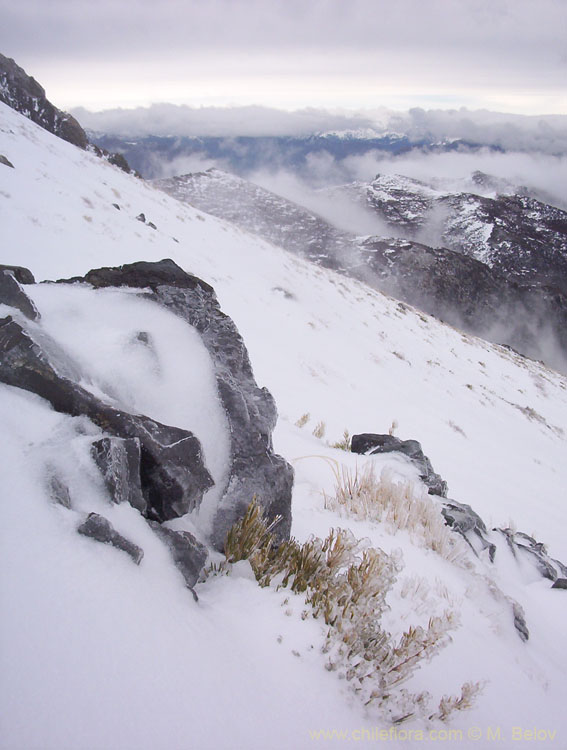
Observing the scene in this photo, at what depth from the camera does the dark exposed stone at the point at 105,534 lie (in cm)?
157

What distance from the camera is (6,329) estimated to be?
6.87 feet

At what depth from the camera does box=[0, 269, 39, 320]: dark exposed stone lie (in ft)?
7.79

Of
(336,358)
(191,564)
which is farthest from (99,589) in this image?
(336,358)

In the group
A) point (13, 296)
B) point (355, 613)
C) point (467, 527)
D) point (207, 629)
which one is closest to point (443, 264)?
point (467, 527)

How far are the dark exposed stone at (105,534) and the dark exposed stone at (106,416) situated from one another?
0.40 m

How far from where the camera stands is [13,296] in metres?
2.39

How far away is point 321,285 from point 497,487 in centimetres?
1256

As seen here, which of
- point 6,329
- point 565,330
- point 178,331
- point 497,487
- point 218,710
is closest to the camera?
point 218,710

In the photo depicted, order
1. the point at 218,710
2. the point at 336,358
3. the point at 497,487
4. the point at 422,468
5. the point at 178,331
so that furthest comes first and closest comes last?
1. the point at 336,358
2. the point at 497,487
3. the point at 422,468
4. the point at 178,331
5. the point at 218,710

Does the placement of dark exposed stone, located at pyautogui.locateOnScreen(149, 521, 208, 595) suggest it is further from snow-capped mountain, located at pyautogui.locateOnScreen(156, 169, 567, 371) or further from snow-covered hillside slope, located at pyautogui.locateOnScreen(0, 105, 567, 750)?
snow-capped mountain, located at pyautogui.locateOnScreen(156, 169, 567, 371)

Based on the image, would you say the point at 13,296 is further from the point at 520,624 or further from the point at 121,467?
the point at 520,624

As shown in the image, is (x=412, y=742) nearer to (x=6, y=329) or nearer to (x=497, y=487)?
(x=6, y=329)

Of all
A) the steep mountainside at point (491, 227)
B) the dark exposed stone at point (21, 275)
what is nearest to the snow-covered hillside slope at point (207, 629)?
the dark exposed stone at point (21, 275)

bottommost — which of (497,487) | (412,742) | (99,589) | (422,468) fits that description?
(497,487)
